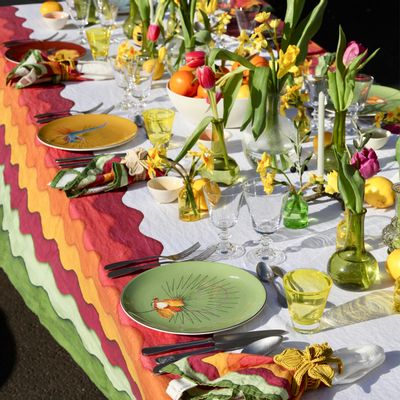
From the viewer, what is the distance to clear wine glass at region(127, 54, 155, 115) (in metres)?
2.22

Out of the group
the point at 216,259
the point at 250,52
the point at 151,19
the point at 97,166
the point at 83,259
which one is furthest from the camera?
the point at 151,19

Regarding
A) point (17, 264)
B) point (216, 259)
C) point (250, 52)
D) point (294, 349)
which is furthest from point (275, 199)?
point (17, 264)

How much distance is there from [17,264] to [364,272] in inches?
51.5

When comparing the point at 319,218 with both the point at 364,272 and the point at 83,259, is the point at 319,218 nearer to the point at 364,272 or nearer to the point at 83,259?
the point at 364,272

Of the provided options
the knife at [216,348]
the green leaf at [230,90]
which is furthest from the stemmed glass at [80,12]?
the knife at [216,348]

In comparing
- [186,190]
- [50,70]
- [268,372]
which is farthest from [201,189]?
[50,70]

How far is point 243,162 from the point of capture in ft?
6.48

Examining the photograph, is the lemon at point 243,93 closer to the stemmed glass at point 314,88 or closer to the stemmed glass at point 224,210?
the stemmed glass at point 314,88

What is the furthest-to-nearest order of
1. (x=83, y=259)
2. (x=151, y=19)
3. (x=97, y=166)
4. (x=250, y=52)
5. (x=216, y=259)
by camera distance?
(x=151, y=19)
(x=250, y=52)
(x=97, y=166)
(x=83, y=259)
(x=216, y=259)

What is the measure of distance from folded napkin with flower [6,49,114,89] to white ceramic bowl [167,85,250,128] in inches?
21.3

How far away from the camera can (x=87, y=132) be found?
7.05 feet

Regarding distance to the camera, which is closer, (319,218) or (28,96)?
(319,218)

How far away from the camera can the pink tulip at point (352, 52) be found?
1742mm

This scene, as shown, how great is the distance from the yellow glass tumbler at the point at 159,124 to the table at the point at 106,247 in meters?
0.05
